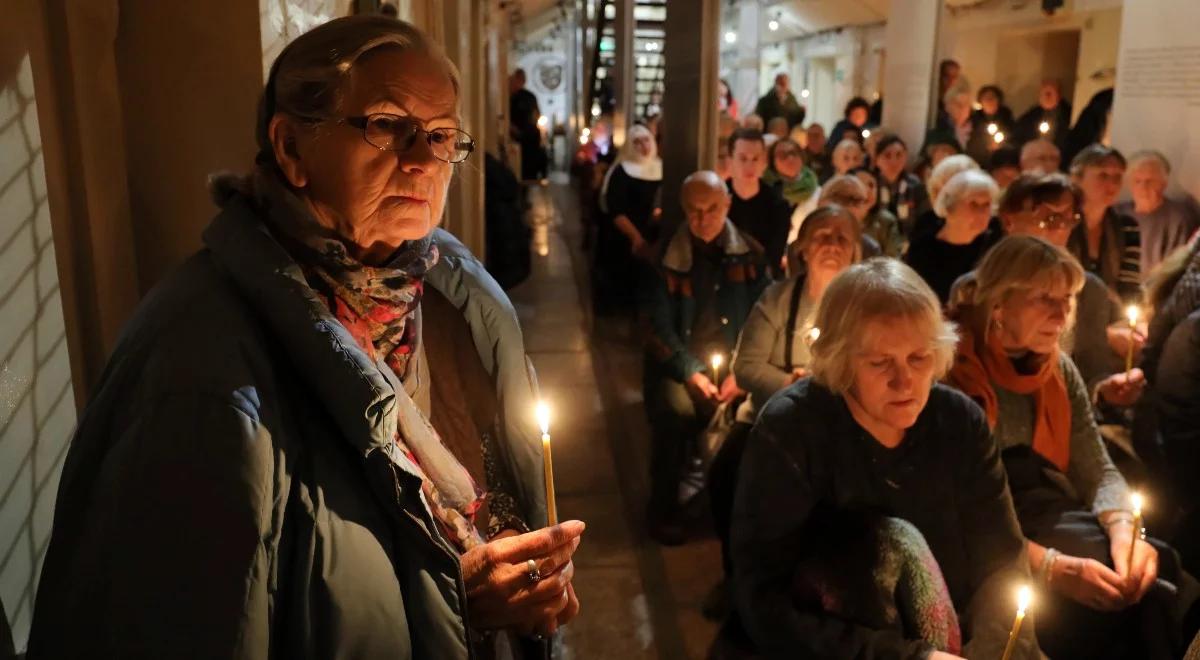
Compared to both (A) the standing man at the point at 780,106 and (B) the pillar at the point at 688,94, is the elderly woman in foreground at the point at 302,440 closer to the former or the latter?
(B) the pillar at the point at 688,94

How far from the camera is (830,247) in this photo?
11.1 ft

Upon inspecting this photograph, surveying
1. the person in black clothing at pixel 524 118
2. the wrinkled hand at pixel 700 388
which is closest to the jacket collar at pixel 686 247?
the wrinkled hand at pixel 700 388

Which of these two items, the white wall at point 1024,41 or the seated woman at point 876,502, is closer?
the seated woman at point 876,502

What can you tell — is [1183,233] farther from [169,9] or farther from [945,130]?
[169,9]

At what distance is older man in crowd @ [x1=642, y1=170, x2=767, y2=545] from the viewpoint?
13.3 ft

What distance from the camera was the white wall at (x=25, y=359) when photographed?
138 cm

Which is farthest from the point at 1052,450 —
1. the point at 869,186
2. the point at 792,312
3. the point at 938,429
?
the point at 869,186

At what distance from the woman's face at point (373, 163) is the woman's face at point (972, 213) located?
3.35m

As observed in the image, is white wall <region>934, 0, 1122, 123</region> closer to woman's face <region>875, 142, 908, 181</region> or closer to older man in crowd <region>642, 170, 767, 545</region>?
woman's face <region>875, 142, 908, 181</region>

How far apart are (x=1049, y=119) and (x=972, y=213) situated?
17.4ft

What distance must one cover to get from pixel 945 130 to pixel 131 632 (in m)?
7.95

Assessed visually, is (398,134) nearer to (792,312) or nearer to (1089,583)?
(1089,583)

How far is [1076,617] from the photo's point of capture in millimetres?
2342

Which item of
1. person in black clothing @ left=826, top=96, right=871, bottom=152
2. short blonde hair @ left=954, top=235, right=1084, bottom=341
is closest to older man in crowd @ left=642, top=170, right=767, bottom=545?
short blonde hair @ left=954, top=235, right=1084, bottom=341
